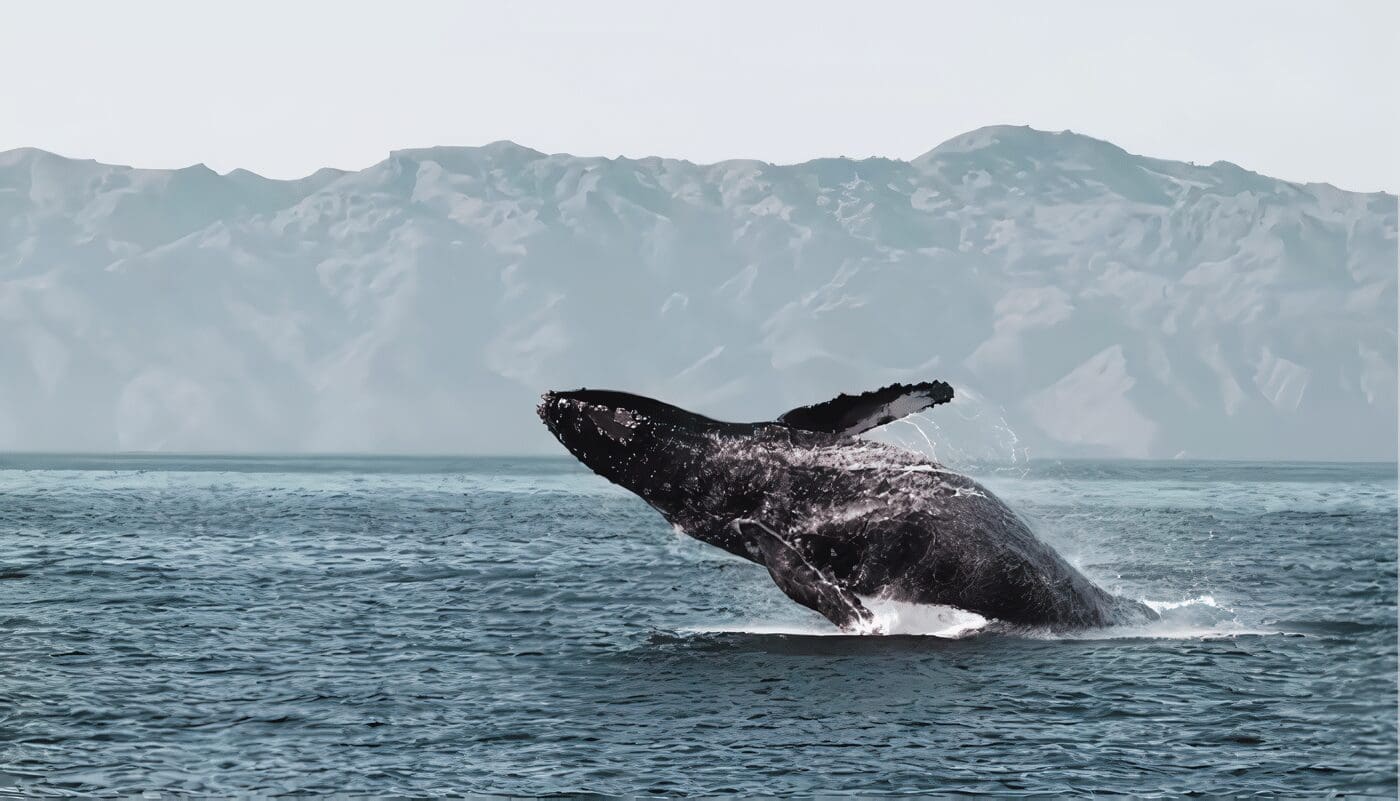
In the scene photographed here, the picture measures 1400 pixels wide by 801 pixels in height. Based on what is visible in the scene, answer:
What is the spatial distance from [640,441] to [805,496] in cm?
212

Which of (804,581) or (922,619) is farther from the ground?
(804,581)

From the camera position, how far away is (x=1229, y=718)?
1474cm

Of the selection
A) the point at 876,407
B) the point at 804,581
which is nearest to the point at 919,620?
the point at 804,581

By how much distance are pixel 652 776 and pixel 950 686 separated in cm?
464

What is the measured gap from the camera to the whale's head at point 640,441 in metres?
17.8

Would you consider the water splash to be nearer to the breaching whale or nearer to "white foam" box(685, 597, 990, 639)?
"white foam" box(685, 597, 990, 639)

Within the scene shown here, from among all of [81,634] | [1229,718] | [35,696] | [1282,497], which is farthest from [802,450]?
[1282,497]

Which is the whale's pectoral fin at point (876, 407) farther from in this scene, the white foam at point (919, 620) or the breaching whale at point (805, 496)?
the white foam at point (919, 620)

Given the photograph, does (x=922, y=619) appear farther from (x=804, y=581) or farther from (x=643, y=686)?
(x=643, y=686)

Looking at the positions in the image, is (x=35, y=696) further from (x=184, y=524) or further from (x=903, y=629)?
(x=184, y=524)

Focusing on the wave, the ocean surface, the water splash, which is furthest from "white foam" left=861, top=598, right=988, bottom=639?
the water splash

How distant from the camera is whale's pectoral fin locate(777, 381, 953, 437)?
16578mm

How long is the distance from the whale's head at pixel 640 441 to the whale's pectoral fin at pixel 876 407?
123 centimetres

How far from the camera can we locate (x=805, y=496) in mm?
17969
